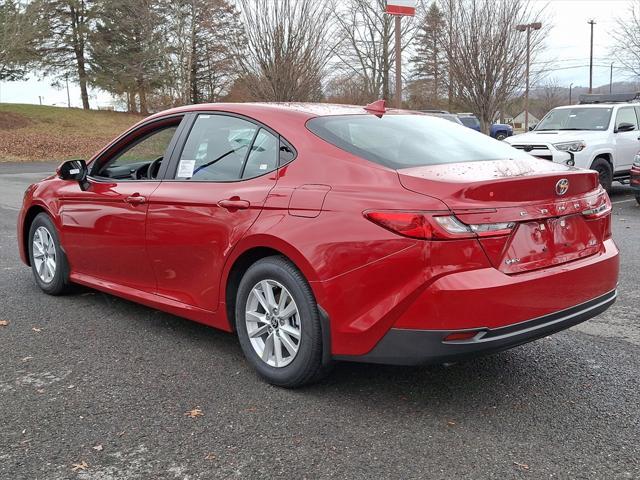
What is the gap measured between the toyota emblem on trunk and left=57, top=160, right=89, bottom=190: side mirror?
3348mm

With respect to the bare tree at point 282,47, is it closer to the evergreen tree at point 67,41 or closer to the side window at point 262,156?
the side window at point 262,156

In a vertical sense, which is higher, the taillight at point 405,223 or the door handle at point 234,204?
the door handle at point 234,204

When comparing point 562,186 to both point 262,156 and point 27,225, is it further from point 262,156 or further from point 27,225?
point 27,225

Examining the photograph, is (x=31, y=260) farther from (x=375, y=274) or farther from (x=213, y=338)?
(x=375, y=274)

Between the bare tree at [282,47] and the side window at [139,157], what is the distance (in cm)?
1396

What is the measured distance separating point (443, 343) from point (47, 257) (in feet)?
12.5

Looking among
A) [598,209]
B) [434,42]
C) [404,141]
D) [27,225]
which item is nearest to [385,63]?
[434,42]

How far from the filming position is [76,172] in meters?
4.93

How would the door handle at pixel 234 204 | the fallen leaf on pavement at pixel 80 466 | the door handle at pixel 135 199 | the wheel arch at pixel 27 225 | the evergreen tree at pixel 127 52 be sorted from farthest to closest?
the evergreen tree at pixel 127 52
the wheel arch at pixel 27 225
the door handle at pixel 135 199
the door handle at pixel 234 204
the fallen leaf on pavement at pixel 80 466

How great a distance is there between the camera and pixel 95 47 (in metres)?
43.2

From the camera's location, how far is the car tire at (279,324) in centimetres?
327

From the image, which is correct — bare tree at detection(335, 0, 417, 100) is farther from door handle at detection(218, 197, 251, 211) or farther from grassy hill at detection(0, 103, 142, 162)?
door handle at detection(218, 197, 251, 211)

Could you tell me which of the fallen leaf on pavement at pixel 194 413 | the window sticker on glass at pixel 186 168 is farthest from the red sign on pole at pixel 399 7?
the fallen leaf on pavement at pixel 194 413

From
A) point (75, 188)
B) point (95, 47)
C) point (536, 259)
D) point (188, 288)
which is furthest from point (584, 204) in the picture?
point (95, 47)
